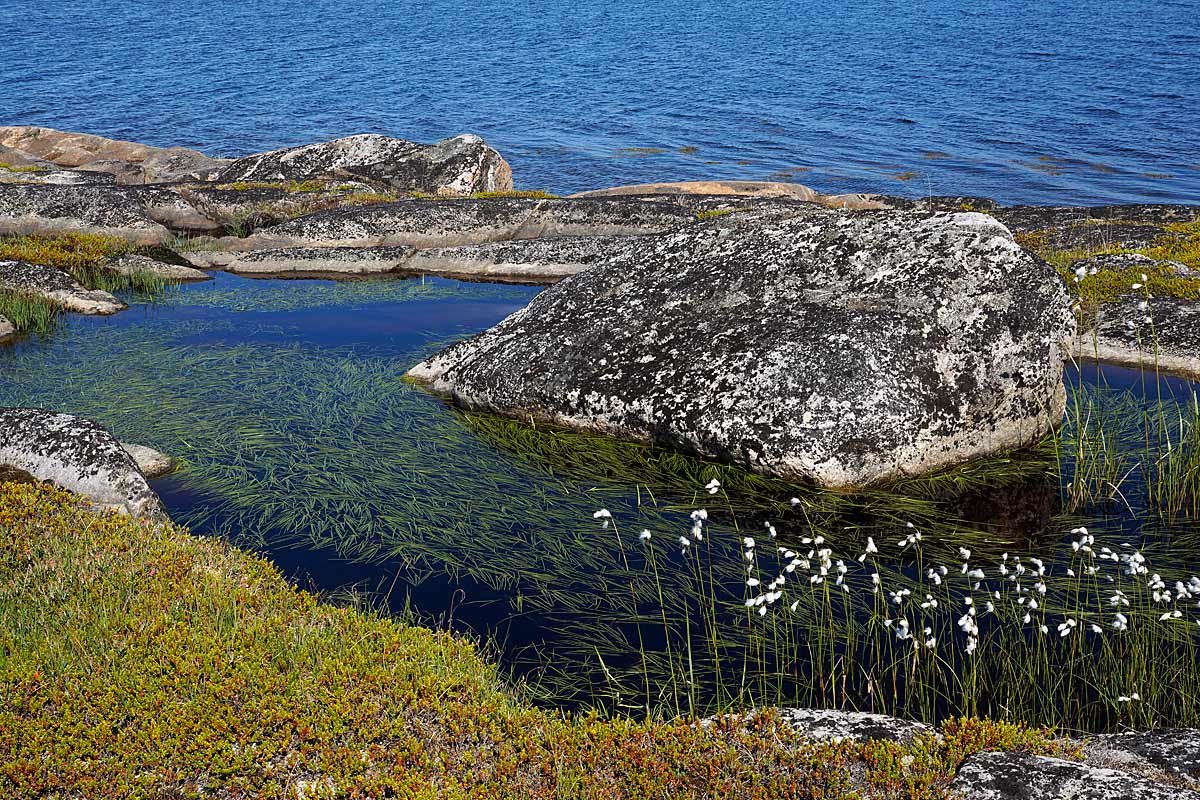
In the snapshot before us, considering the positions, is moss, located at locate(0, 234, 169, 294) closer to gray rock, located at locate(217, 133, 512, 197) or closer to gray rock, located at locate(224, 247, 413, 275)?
gray rock, located at locate(224, 247, 413, 275)

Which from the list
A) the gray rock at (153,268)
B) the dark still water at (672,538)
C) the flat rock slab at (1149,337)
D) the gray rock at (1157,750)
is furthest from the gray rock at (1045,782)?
the gray rock at (153,268)

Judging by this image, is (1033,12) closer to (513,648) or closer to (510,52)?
(510,52)

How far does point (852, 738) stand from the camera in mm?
5707

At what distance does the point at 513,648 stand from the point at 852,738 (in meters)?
2.63

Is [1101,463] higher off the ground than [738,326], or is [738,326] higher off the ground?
[738,326]

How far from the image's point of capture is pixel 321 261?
20547 mm

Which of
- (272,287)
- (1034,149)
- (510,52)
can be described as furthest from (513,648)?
(510,52)

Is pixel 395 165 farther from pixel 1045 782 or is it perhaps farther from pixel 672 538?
pixel 1045 782

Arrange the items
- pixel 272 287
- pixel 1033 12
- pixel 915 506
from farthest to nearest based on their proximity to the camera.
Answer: pixel 1033 12 → pixel 272 287 → pixel 915 506

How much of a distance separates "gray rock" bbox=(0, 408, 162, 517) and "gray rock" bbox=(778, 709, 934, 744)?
6313 mm

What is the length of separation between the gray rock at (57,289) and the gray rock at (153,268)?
4.66ft

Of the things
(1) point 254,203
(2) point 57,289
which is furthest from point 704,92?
(2) point 57,289

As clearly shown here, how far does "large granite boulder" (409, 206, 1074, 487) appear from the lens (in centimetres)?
1009

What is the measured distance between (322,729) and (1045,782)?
12.9 ft
